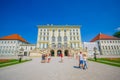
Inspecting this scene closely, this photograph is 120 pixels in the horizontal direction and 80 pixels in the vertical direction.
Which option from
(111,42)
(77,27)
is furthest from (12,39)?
(111,42)

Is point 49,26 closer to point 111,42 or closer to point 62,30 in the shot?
point 62,30

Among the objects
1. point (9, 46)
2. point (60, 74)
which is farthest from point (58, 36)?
point (60, 74)

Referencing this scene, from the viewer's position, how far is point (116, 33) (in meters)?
70.1

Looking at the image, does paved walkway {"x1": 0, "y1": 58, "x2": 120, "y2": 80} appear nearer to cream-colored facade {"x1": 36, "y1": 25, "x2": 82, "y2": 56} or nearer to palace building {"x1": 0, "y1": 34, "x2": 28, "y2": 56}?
cream-colored facade {"x1": 36, "y1": 25, "x2": 82, "y2": 56}

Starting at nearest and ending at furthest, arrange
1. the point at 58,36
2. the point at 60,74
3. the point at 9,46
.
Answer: the point at 60,74, the point at 58,36, the point at 9,46

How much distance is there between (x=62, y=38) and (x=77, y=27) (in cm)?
1380

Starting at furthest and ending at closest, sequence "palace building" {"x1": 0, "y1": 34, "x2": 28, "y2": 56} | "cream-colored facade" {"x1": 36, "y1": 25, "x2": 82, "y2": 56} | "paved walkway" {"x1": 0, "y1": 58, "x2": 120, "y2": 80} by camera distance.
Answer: "palace building" {"x1": 0, "y1": 34, "x2": 28, "y2": 56} < "cream-colored facade" {"x1": 36, "y1": 25, "x2": 82, "y2": 56} < "paved walkway" {"x1": 0, "y1": 58, "x2": 120, "y2": 80}

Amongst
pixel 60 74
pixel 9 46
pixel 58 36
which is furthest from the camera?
pixel 9 46

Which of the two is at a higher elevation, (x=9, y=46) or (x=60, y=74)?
(x=9, y=46)

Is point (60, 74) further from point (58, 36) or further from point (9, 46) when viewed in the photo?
point (9, 46)

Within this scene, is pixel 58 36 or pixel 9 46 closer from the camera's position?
pixel 58 36

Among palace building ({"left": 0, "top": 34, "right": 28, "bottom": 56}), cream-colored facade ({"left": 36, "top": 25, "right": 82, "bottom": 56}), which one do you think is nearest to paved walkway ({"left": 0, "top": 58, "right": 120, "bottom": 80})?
cream-colored facade ({"left": 36, "top": 25, "right": 82, "bottom": 56})

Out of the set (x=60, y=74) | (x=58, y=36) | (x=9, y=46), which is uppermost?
(x=58, y=36)

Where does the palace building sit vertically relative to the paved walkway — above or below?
above
